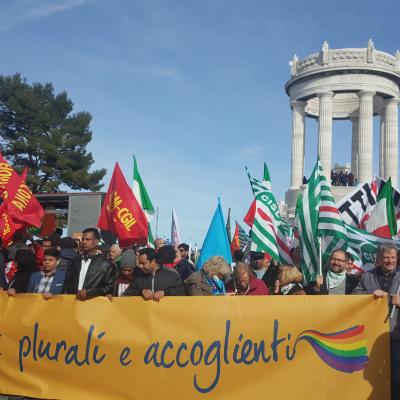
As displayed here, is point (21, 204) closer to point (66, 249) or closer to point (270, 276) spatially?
point (66, 249)

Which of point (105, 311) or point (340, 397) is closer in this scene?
point (340, 397)

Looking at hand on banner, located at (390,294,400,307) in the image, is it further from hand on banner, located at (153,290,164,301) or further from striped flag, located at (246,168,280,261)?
striped flag, located at (246,168,280,261)

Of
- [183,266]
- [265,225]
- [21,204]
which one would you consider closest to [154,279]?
[21,204]

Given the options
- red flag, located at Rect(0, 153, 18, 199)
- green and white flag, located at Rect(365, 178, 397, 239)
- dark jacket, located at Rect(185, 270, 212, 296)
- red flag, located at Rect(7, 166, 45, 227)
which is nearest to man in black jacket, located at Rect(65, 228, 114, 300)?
dark jacket, located at Rect(185, 270, 212, 296)

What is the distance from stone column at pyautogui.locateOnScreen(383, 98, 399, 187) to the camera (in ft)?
121

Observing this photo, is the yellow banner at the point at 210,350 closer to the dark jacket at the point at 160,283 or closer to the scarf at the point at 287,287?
the dark jacket at the point at 160,283

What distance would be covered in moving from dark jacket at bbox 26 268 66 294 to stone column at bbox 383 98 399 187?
108 ft

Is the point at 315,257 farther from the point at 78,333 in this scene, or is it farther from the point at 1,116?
the point at 1,116

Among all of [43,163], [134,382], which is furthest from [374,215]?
[43,163]

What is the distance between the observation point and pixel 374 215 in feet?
29.0

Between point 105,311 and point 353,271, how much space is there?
4.69 metres

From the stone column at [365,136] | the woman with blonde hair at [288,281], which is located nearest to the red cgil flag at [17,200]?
the woman with blonde hair at [288,281]

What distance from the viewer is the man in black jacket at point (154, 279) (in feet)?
18.2

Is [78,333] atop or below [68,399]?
atop
